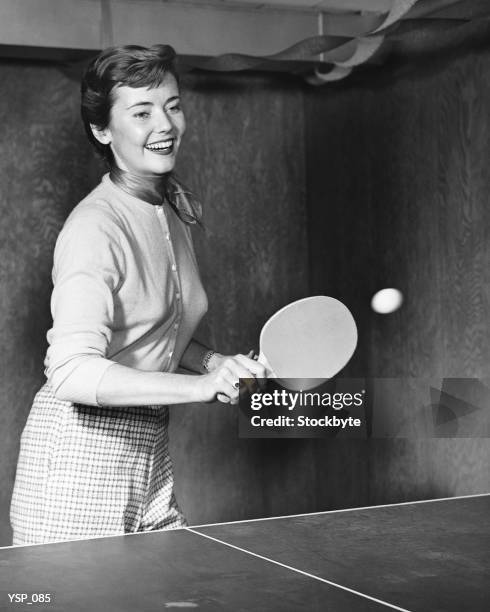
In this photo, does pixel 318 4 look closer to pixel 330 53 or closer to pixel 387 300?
pixel 330 53

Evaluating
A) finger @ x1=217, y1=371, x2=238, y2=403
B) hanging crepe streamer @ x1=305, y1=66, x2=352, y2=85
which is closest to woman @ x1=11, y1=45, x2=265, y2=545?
finger @ x1=217, y1=371, x2=238, y2=403

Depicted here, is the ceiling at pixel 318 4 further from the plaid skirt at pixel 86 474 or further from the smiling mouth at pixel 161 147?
the plaid skirt at pixel 86 474

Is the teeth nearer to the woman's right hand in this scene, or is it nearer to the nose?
the nose

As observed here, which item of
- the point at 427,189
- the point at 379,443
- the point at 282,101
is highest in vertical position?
the point at 282,101

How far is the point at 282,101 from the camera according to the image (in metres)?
3.35

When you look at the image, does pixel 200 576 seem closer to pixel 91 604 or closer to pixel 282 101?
pixel 91 604

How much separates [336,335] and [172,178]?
19.8 inches

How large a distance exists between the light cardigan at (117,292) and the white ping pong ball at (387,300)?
3.59 feet

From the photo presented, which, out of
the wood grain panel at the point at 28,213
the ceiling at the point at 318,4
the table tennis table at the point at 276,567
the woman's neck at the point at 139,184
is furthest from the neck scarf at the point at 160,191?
the wood grain panel at the point at 28,213

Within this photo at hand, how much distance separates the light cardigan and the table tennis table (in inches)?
12.2

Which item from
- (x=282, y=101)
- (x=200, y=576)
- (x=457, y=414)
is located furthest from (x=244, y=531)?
(x=282, y=101)

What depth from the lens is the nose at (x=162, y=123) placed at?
1842 millimetres

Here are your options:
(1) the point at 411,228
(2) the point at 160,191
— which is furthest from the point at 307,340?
(1) the point at 411,228

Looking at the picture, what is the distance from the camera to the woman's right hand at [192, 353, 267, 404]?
4.72ft
